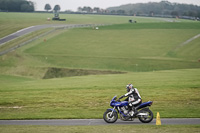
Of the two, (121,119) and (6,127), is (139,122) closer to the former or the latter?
(121,119)

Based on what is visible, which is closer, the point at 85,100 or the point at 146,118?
the point at 146,118

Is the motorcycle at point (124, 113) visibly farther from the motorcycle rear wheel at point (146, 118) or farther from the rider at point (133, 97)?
the rider at point (133, 97)

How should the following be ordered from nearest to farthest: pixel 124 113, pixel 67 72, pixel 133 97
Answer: pixel 133 97
pixel 124 113
pixel 67 72

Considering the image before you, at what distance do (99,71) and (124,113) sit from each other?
32.4 meters

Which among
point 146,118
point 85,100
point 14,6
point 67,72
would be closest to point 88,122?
point 146,118

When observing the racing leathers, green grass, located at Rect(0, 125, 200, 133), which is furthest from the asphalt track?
green grass, located at Rect(0, 125, 200, 133)

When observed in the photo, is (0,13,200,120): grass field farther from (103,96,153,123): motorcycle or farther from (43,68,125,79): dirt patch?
(103,96,153,123): motorcycle

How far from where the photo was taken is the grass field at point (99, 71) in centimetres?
2175

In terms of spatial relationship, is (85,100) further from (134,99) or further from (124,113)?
(134,99)

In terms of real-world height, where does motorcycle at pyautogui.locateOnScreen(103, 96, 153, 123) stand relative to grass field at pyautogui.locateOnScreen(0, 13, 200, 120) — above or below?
above

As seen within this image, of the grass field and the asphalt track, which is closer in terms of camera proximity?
the asphalt track

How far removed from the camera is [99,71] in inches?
1956

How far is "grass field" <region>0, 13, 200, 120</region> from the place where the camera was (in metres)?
21.8

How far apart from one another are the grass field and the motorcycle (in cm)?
207
